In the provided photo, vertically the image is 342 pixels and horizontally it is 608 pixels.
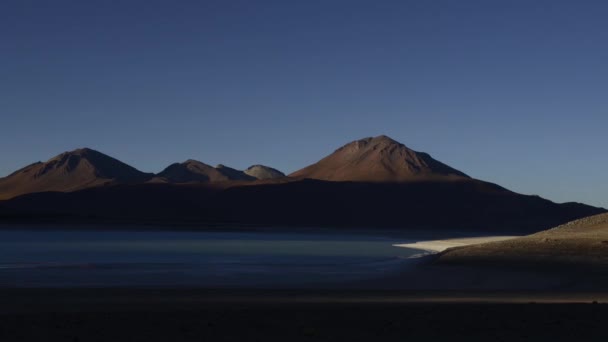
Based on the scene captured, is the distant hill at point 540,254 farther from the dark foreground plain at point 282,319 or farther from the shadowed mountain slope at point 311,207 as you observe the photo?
the shadowed mountain slope at point 311,207

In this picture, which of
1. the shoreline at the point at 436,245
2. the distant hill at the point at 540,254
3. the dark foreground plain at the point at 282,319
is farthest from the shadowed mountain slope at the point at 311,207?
the dark foreground plain at the point at 282,319

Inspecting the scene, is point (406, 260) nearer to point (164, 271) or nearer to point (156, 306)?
point (164, 271)

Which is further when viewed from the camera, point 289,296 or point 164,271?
point 164,271

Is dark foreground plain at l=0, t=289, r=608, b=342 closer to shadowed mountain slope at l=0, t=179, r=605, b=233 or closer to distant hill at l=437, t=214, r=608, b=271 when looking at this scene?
distant hill at l=437, t=214, r=608, b=271

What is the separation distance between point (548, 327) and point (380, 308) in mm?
3687

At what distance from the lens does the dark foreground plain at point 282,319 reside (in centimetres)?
1351

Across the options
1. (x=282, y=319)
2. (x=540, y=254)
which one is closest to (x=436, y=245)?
(x=540, y=254)

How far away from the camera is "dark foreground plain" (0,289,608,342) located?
532 inches

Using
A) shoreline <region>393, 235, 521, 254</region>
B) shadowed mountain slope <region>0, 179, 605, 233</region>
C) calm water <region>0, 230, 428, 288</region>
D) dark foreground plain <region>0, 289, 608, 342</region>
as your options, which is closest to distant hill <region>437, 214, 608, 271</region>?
calm water <region>0, 230, 428, 288</region>

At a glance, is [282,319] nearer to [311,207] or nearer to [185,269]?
[185,269]

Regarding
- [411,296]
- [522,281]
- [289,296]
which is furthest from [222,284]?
[522,281]

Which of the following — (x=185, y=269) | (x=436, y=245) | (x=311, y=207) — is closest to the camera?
(x=185, y=269)

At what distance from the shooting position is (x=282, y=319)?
15188 millimetres

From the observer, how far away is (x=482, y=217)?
179 metres
